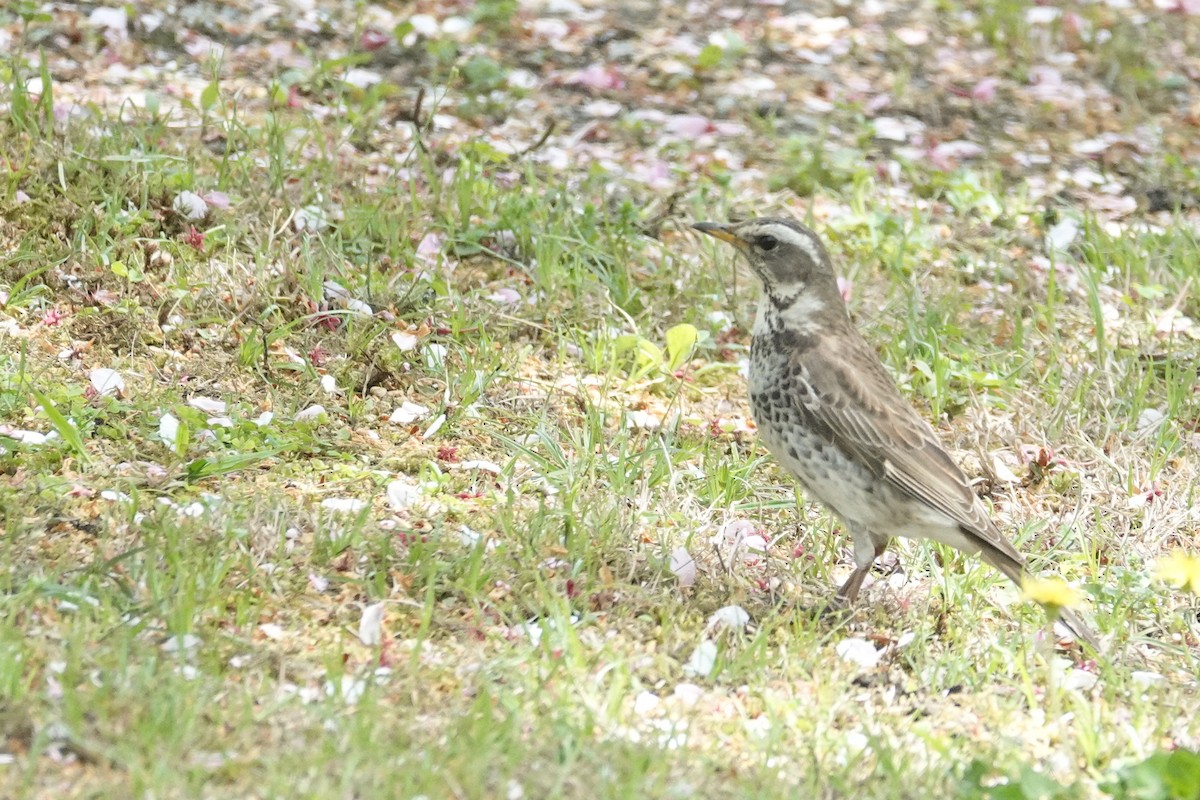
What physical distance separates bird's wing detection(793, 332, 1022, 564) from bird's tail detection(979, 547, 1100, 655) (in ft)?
0.12

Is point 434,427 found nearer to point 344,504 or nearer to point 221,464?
point 344,504

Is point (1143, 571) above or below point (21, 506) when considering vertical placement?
below

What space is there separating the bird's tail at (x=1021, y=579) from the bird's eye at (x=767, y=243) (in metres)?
1.47

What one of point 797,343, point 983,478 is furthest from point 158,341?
point 983,478

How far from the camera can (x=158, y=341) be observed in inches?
268

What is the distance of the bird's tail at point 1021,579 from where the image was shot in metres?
5.48

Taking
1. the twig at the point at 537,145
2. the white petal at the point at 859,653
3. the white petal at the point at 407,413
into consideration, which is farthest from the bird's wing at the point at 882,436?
the twig at the point at 537,145

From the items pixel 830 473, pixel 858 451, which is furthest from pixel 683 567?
pixel 858 451

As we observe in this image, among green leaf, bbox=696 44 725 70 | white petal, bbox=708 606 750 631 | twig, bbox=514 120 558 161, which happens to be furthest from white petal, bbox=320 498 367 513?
green leaf, bbox=696 44 725 70

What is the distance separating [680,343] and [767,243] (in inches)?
37.4

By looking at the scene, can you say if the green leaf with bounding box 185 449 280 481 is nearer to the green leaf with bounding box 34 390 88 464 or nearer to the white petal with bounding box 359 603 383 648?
the green leaf with bounding box 34 390 88 464

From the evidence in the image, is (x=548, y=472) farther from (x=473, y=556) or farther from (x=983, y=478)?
(x=983, y=478)

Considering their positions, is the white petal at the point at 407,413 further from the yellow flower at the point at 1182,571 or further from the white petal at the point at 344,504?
the yellow flower at the point at 1182,571

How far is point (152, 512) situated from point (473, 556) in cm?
114
